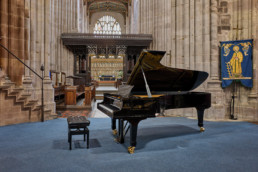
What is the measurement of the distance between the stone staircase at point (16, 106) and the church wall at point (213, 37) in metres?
4.63

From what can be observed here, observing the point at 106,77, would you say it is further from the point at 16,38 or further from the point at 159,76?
the point at 159,76

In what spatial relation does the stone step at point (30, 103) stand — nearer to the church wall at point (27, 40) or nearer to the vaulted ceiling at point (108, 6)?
the church wall at point (27, 40)

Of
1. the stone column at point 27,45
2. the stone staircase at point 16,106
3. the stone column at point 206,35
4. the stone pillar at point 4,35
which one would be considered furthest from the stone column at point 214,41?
the stone pillar at point 4,35

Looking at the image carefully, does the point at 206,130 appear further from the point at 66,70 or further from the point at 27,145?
the point at 66,70

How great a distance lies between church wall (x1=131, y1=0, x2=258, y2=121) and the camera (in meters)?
6.26

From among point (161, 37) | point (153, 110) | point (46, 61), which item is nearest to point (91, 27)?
point (161, 37)

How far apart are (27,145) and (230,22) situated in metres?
7.04

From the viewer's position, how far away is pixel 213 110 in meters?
6.32

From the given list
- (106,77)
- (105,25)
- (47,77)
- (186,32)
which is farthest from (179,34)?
(105,25)

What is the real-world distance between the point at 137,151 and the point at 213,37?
5.13 m

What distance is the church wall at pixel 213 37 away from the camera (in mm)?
6258

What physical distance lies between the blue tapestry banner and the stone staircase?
19.9ft

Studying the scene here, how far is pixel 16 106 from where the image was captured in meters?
5.34

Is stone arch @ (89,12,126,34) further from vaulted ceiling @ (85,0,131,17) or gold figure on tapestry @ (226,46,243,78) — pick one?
gold figure on tapestry @ (226,46,243,78)
